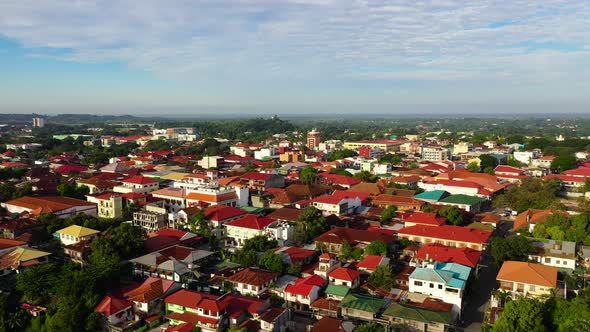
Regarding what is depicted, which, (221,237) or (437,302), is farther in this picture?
(221,237)

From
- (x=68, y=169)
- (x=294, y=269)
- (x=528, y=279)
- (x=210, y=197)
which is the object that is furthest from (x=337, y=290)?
(x=68, y=169)

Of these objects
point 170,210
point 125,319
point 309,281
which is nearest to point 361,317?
point 309,281

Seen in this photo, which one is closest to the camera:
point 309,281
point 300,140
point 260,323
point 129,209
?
point 260,323

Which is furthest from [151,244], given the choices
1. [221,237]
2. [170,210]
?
[170,210]

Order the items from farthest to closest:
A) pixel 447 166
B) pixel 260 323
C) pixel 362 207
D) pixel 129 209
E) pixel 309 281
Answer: pixel 447 166
pixel 362 207
pixel 129 209
pixel 309 281
pixel 260 323

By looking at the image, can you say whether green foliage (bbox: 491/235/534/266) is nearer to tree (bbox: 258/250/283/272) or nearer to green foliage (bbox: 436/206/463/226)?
green foliage (bbox: 436/206/463/226)

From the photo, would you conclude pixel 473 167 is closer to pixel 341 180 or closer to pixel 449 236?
pixel 341 180

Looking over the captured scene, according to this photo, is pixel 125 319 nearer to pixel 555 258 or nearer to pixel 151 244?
pixel 151 244
